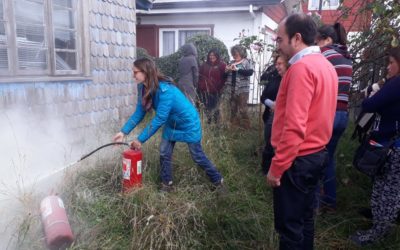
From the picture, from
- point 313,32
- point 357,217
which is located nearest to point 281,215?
point 313,32

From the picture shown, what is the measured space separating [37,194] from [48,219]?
713mm

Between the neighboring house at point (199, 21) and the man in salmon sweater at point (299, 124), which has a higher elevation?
the neighboring house at point (199, 21)

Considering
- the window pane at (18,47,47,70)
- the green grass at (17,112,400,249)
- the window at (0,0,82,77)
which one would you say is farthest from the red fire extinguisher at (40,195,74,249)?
the window pane at (18,47,47,70)

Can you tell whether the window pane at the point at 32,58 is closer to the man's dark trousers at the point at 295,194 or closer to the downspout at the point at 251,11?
the man's dark trousers at the point at 295,194

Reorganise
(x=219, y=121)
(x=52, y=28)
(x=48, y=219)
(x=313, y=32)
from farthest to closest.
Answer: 1. (x=219, y=121)
2. (x=52, y=28)
3. (x=48, y=219)
4. (x=313, y=32)

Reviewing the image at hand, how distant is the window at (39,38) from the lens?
145 inches

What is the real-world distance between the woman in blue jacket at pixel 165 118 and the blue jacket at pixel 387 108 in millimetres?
1631

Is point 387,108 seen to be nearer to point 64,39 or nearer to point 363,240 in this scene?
point 363,240

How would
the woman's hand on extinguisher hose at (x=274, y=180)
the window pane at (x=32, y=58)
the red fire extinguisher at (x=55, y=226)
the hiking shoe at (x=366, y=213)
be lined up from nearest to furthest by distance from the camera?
1. the woman's hand on extinguisher hose at (x=274, y=180)
2. the red fire extinguisher at (x=55, y=226)
3. the hiking shoe at (x=366, y=213)
4. the window pane at (x=32, y=58)

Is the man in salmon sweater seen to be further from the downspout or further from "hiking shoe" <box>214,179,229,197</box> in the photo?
the downspout

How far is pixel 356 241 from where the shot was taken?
9.59ft

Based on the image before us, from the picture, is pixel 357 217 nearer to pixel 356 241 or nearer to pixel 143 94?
pixel 356 241

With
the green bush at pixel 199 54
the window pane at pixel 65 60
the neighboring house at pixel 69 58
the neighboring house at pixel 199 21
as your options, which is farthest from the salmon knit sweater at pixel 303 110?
the neighboring house at pixel 199 21

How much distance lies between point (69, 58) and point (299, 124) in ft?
12.3
